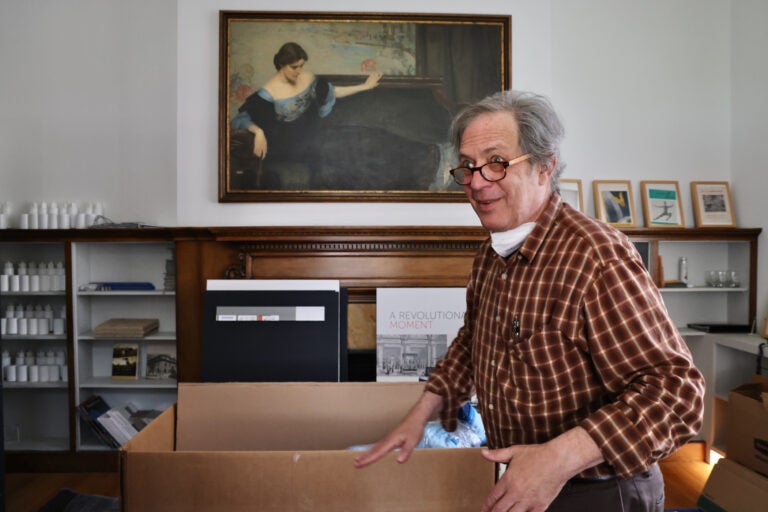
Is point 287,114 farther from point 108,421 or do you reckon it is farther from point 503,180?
point 503,180

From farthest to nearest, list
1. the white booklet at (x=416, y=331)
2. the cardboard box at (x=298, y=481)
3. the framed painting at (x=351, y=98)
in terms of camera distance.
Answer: the framed painting at (x=351, y=98) → the white booklet at (x=416, y=331) → the cardboard box at (x=298, y=481)

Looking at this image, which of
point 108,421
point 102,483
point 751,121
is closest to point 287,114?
point 108,421

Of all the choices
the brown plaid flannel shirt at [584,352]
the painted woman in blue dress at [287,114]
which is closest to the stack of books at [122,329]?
the painted woman in blue dress at [287,114]

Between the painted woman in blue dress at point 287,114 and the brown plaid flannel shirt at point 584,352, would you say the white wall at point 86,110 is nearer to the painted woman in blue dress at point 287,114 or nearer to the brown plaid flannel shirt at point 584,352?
the painted woman in blue dress at point 287,114

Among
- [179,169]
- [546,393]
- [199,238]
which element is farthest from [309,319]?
[546,393]

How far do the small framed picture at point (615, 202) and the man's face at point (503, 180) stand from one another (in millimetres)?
2819

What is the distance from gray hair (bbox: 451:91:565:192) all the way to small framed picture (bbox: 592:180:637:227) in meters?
2.78

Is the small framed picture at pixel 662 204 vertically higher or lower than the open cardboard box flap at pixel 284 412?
higher

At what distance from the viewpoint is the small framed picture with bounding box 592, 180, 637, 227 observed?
367cm

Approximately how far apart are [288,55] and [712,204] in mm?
3127

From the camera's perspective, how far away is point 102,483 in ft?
10.7

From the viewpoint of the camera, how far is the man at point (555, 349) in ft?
2.65

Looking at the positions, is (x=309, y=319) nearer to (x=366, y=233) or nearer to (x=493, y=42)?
(x=366, y=233)

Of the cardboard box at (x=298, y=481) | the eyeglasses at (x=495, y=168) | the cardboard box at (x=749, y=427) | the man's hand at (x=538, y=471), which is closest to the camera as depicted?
the man's hand at (x=538, y=471)
